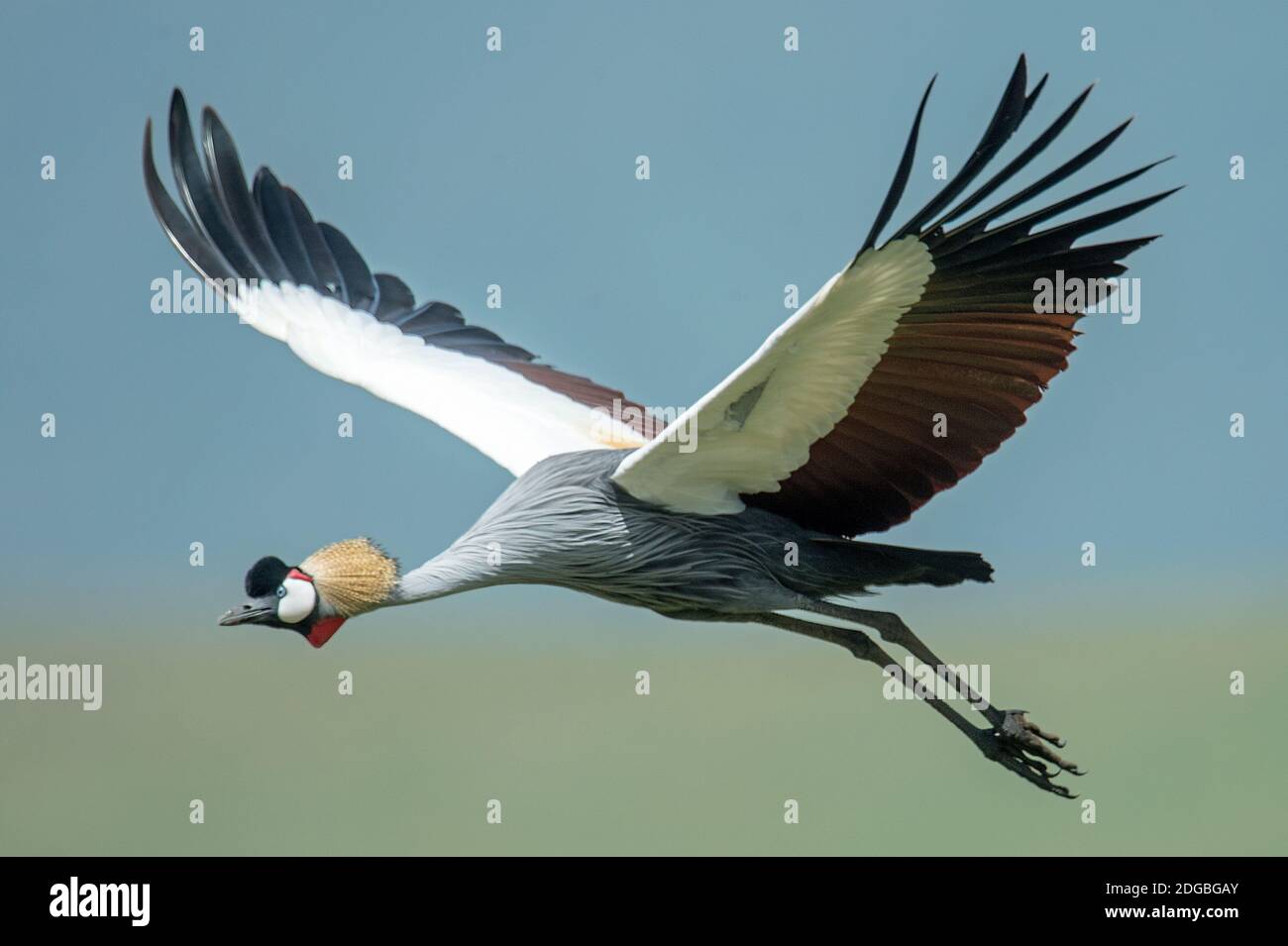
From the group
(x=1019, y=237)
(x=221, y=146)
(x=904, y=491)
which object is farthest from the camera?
(x=221, y=146)

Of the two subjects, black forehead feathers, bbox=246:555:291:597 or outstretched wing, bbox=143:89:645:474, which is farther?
outstretched wing, bbox=143:89:645:474

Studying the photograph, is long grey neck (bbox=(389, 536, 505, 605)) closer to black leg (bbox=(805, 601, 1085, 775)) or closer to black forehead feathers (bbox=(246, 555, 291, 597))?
black forehead feathers (bbox=(246, 555, 291, 597))

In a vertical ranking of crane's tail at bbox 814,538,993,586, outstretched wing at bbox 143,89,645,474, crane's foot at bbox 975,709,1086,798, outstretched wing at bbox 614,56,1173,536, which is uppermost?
outstretched wing at bbox 143,89,645,474

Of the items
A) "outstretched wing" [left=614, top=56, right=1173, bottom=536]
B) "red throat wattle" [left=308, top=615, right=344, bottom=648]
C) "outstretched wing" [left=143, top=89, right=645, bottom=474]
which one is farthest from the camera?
"outstretched wing" [left=143, top=89, right=645, bottom=474]

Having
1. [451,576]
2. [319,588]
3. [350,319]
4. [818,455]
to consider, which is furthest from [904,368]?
[350,319]

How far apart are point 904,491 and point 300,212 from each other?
11.8 feet

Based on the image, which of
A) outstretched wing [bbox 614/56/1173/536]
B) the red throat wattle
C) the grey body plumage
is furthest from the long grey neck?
outstretched wing [bbox 614/56/1173/536]

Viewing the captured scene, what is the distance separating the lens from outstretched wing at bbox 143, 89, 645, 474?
7.85 m

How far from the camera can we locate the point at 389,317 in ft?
28.1

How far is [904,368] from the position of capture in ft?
19.9

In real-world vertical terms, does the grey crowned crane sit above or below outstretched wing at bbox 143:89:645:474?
below

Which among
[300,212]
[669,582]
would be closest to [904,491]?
[669,582]

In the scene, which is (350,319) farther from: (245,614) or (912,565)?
(912,565)

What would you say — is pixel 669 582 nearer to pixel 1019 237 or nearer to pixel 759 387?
pixel 759 387
